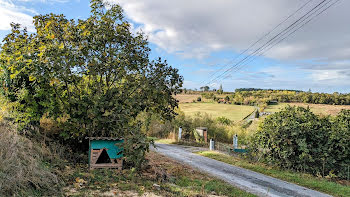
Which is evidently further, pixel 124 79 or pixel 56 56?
pixel 124 79

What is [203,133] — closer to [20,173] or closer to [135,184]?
[135,184]

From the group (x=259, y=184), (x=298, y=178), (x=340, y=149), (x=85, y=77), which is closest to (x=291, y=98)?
(x=340, y=149)

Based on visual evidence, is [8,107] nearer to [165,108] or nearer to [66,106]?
[66,106]

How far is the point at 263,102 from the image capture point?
1569 inches

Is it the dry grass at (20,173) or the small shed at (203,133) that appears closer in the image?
the dry grass at (20,173)

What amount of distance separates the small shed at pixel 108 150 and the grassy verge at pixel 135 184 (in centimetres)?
31

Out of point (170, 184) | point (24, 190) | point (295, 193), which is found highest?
point (24, 190)

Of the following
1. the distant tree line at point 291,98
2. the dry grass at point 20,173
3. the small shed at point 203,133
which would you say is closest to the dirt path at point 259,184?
the dry grass at point 20,173

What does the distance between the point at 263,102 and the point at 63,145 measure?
37.0 meters

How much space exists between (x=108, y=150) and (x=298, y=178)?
7.78 meters

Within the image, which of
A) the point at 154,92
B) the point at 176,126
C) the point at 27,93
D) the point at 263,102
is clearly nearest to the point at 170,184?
the point at 154,92

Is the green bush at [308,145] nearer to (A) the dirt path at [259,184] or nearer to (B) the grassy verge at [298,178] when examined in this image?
(B) the grassy verge at [298,178]

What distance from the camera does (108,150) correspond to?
7.29m

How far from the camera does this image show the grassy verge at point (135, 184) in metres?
5.32
